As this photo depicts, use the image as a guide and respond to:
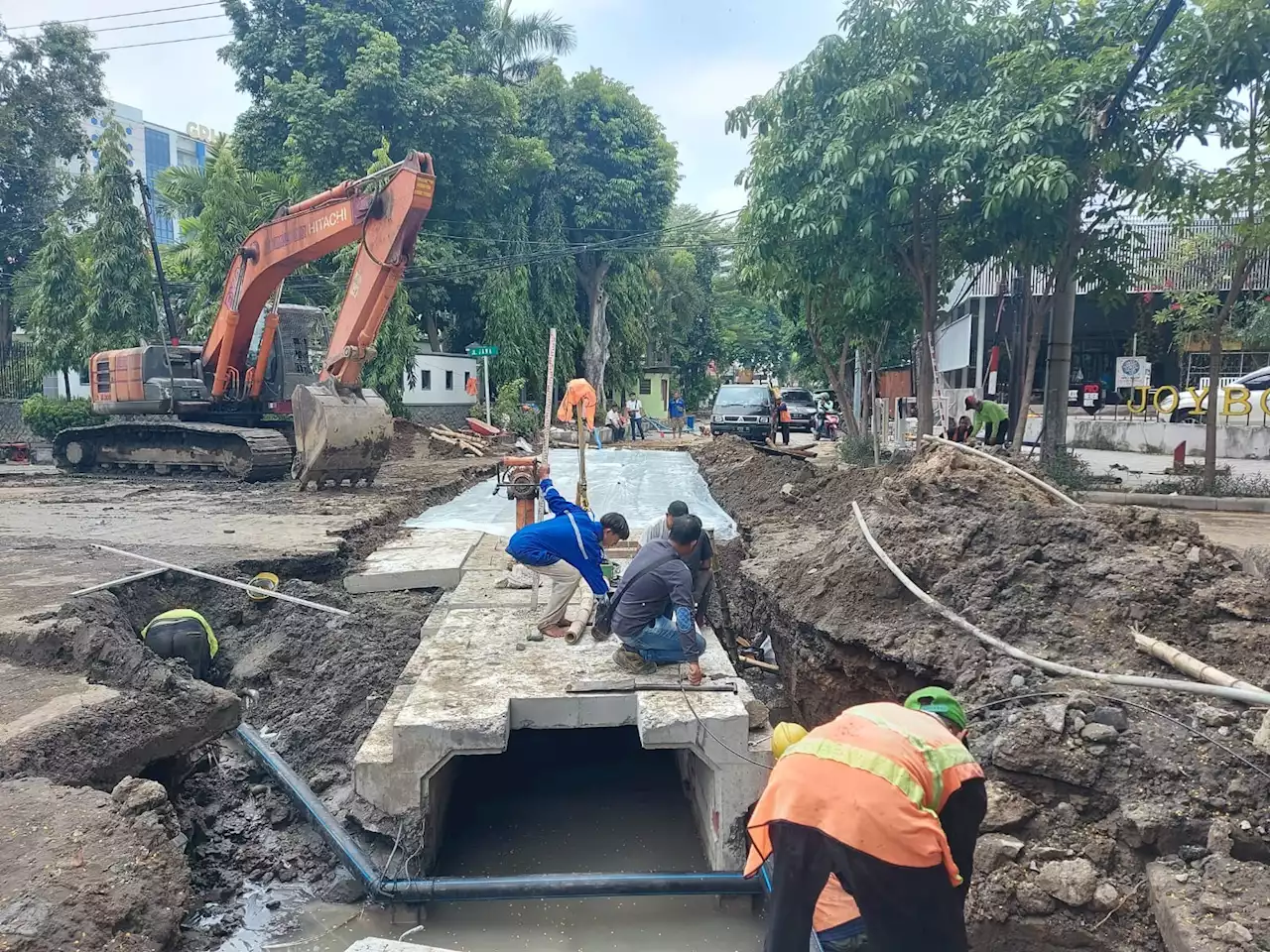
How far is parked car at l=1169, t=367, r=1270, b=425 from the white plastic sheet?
→ 11.6m

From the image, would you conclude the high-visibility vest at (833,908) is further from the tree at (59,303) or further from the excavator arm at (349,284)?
the tree at (59,303)

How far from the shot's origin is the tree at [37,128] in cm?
2502

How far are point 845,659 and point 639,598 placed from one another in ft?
5.05

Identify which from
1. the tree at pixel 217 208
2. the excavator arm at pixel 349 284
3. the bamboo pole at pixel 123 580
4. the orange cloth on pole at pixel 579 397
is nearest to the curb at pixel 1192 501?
the orange cloth on pole at pixel 579 397

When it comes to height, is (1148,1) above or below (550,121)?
below

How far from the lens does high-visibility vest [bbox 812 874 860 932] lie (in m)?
2.68

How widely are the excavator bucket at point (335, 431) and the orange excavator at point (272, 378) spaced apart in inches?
0.7

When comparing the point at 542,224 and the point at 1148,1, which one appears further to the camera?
the point at 542,224

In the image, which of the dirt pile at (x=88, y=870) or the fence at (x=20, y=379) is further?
the fence at (x=20, y=379)

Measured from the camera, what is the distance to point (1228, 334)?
1898 centimetres

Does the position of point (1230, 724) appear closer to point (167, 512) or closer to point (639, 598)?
point (639, 598)

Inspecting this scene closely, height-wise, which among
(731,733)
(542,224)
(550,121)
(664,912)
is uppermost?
(550,121)

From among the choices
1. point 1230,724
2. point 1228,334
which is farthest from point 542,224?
point 1230,724

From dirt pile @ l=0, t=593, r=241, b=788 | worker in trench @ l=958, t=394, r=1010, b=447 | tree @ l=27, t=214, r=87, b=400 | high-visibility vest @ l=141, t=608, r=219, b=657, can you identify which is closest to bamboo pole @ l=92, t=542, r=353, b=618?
high-visibility vest @ l=141, t=608, r=219, b=657
